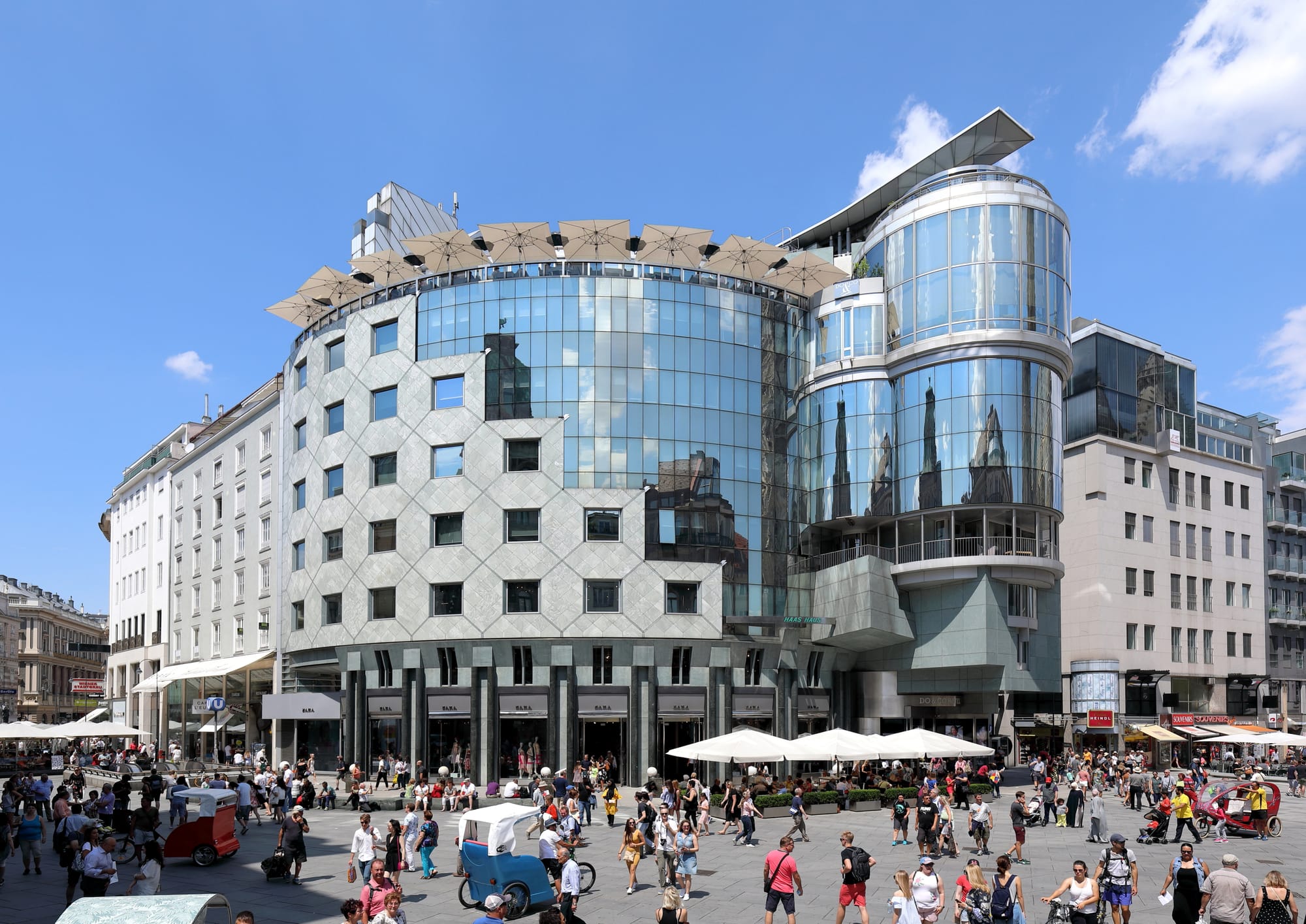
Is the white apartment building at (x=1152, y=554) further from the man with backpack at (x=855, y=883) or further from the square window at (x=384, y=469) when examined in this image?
the man with backpack at (x=855, y=883)

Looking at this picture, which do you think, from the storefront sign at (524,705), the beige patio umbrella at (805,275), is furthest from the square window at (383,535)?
the beige patio umbrella at (805,275)

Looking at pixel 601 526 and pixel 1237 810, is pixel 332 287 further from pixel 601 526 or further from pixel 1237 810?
pixel 1237 810

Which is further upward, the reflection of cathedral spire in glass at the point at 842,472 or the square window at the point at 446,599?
the reflection of cathedral spire in glass at the point at 842,472

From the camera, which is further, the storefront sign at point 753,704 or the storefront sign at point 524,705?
the storefront sign at point 753,704

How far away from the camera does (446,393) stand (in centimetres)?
5797

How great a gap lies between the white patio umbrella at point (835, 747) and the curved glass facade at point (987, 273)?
916 inches

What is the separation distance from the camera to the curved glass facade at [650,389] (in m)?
56.3

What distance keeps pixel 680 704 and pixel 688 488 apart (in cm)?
1066

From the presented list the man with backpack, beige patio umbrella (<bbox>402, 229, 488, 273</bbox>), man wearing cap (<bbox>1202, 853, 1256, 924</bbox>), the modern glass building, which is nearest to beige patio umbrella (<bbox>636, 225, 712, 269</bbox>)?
the modern glass building

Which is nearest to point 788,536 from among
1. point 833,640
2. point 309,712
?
point 833,640

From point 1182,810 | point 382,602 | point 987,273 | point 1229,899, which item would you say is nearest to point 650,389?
point 987,273

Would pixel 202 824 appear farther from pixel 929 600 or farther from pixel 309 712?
pixel 929 600

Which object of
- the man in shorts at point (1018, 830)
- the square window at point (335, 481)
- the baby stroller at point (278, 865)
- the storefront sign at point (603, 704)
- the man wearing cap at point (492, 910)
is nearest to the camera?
the man wearing cap at point (492, 910)

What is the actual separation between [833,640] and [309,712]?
28248mm
